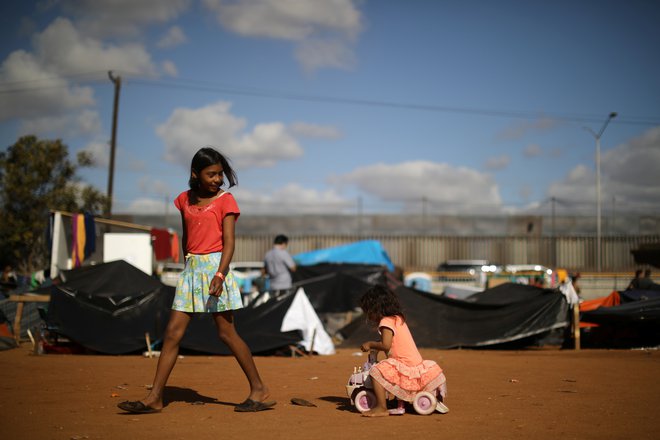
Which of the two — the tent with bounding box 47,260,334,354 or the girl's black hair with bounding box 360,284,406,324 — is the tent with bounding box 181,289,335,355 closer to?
the tent with bounding box 47,260,334,354

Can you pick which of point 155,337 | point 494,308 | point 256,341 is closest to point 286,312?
point 256,341

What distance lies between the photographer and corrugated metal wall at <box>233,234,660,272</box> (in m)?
40.3

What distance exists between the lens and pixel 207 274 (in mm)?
5504

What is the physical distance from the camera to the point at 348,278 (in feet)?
53.2

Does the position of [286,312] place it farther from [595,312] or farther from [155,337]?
[595,312]

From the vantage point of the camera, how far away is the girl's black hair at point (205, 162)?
564cm

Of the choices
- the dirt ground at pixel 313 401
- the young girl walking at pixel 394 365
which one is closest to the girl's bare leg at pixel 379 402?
the young girl walking at pixel 394 365

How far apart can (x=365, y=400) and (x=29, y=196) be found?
2310 centimetres

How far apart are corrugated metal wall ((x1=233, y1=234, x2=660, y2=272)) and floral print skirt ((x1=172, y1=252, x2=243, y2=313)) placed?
34.4 meters

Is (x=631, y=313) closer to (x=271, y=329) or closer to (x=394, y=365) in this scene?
(x=271, y=329)

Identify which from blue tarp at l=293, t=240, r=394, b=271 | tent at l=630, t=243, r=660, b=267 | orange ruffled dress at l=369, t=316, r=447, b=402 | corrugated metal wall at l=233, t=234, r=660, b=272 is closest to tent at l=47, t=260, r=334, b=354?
orange ruffled dress at l=369, t=316, r=447, b=402

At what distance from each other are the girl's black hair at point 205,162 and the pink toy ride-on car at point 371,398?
1.79 m

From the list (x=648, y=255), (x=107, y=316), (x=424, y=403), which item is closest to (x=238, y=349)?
(x=424, y=403)

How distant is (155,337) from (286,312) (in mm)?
1951
